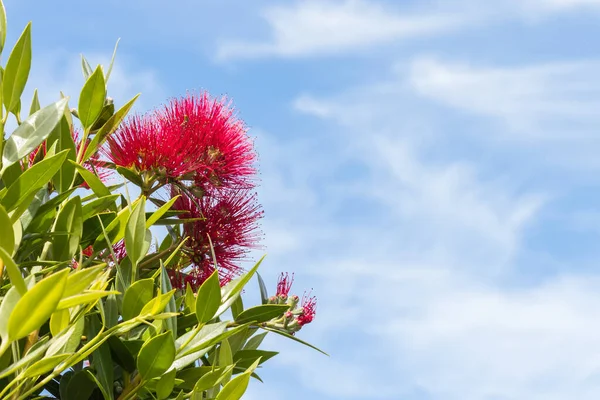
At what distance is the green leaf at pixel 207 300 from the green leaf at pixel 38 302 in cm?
45

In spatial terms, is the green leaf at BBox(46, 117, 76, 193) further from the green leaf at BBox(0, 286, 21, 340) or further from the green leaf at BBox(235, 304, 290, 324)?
the green leaf at BBox(0, 286, 21, 340)

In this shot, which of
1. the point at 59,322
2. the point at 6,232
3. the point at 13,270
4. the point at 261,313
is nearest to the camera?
the point at 13,270

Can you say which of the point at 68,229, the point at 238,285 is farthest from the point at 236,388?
the point at 68,229

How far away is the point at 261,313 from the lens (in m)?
1.53

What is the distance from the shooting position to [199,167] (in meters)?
1.65

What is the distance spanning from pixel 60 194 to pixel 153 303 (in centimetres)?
34

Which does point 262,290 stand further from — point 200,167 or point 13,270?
point 13,270

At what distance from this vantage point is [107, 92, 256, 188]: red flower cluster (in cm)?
162

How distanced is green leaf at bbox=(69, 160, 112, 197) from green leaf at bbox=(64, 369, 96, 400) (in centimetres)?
34

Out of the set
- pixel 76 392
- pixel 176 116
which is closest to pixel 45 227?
pixel 76 392

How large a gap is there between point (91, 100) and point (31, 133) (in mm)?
237

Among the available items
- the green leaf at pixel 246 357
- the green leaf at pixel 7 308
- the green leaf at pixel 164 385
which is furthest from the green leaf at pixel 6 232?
the green leaf at pixel 246 357

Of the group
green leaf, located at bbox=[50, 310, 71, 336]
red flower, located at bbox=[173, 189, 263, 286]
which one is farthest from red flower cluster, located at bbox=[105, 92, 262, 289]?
green leaf, located at bbox=[50, 310, 71, 336]

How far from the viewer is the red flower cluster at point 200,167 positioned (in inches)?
63.9
